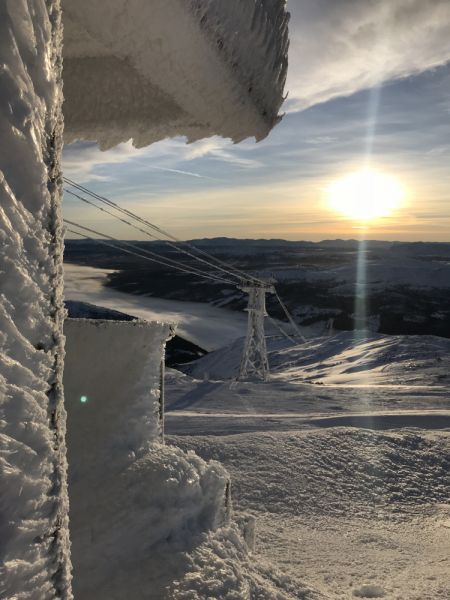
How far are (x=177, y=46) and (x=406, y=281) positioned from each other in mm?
55135

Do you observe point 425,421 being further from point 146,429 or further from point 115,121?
point 115,121

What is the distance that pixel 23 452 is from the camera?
77 cm

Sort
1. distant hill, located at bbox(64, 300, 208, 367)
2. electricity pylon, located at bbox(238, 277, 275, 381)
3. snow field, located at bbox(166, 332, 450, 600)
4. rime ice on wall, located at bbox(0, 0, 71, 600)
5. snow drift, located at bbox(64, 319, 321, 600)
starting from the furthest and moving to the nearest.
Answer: distant hill, located at bbox(64, 300, 208, 367) → electricity pylon, located at bbox(238, 277, 275, 381) → snow field, located at bbox(166, 332, 450, 600) → snow drift, located at bbox(64, 319, 321, 600) → rime ice on wall, located at bbox(0, 0, 71, 600)

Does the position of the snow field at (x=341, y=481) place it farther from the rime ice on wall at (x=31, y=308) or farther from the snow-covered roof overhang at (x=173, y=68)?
the snow-covered roof overhang at (x=173, y=68)

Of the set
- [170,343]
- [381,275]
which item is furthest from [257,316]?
[381,275]

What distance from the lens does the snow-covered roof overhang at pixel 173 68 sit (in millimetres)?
1097

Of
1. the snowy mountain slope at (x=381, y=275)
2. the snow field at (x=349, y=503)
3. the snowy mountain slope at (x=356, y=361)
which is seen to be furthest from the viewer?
the snowy mountain slope at (x=381, y=275)

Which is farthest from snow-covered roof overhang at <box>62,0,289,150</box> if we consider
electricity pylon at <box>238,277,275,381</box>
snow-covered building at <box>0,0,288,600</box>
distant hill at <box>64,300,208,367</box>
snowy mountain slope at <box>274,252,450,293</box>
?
snowy mountain slope at <box>274,252,450,293</box>

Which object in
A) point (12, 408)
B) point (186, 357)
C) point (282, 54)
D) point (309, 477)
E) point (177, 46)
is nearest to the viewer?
point (12, 408)

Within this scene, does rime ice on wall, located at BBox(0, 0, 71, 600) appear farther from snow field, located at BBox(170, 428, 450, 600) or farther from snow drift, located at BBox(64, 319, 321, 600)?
snow field, located at BBox(170, 428, 450, 600)

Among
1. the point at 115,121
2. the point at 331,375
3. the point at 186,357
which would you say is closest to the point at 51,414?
the point at 115,121

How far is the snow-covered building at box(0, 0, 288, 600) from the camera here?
0.73 metres

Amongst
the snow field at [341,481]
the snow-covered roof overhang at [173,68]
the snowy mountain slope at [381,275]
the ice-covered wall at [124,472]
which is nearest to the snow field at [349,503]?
the snow field at [341,481]

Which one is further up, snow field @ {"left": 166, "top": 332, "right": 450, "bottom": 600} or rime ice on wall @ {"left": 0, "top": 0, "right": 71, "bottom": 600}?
rime ice on wall @ {"left": 0, "top": 0, "right": 71, "bottom": 600}
